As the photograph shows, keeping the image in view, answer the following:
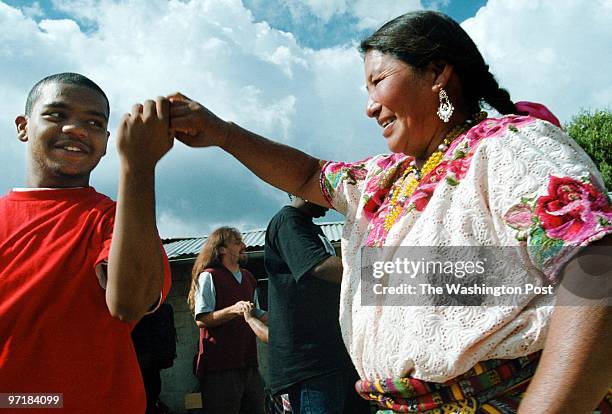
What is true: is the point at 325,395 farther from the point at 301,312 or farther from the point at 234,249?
the point at 234,249

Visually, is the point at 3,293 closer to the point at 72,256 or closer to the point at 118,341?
the point at 72,256

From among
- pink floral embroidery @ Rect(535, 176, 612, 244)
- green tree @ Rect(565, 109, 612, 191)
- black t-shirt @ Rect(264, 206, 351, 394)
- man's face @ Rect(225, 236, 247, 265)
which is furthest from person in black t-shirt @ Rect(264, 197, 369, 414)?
green tree @ Rect(565, 109, 612, 191)

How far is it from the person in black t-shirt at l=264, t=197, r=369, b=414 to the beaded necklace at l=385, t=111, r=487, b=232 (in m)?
1.55

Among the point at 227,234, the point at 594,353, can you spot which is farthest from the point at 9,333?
the point at 227,234

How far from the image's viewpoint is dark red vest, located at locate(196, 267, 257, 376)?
4.91 meters

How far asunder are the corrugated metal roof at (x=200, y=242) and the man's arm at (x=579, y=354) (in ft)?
28.0

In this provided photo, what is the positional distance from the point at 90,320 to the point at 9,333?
0.22 m

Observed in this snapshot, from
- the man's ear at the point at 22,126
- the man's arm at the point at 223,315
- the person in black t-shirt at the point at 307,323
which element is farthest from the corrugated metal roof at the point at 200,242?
the man's ear at the point at 22,126

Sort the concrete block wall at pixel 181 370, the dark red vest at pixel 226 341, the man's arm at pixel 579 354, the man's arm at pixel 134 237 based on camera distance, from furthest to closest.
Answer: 1. the concrete block wall at pixel 181 370
2. the dark red vest at pixel 226 341
3. the man's arm at pixel 134 237
4. the man's arm at pixel 579 354

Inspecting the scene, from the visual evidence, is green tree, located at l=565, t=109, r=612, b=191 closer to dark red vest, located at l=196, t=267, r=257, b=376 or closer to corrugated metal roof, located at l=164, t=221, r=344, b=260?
corrugated metal roof, located at l=164, t=221, r=344, b=260

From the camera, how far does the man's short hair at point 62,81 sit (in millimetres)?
2090

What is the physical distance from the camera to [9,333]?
170 cm

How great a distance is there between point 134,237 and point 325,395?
1.89 metres

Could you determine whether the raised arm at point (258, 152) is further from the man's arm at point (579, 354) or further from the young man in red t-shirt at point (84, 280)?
the man's arm at point (579, 354)
